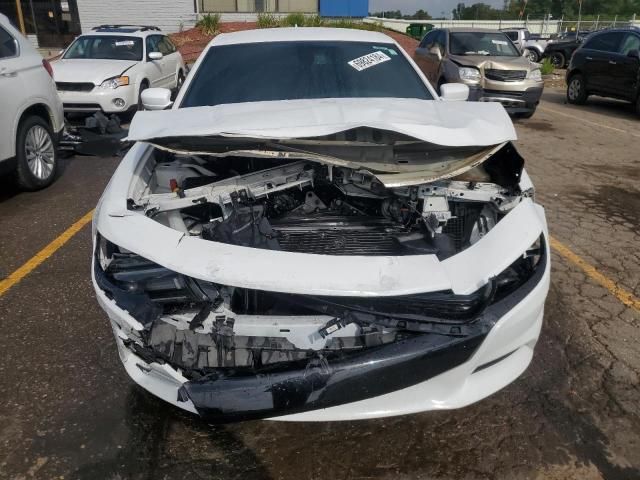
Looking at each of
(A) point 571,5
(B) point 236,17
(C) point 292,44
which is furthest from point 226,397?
(A) point 571,5

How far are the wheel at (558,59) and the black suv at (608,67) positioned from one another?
32.4 ft

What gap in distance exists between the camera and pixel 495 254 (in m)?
2.13

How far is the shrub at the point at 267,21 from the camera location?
71.3 ft

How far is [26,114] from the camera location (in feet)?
17.8

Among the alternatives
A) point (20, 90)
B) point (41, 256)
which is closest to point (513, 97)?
point (20, 90)

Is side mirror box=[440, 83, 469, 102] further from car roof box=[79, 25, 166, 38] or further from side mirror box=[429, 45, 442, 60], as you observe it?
car roof box=[79, 25, 166, 38]

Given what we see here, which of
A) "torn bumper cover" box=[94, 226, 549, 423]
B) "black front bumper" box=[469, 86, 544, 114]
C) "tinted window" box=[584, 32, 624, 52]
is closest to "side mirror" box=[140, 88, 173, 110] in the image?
"torn bumper cover" box=[94, 226, 549, 423]

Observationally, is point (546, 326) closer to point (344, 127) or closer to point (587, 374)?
point (587, 374)

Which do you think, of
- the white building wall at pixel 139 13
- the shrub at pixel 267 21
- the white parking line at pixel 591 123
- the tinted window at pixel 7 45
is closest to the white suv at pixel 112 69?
the tinted window at pixel 7 45

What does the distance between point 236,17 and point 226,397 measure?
24.5 m

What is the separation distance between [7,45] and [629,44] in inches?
429

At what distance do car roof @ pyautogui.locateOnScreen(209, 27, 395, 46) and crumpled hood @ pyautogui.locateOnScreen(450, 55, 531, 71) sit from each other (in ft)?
19.9

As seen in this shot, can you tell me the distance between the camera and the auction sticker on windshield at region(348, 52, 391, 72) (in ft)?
12.1

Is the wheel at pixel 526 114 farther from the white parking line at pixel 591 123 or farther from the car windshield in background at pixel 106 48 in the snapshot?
the car windshield in background at pixel 106 48
